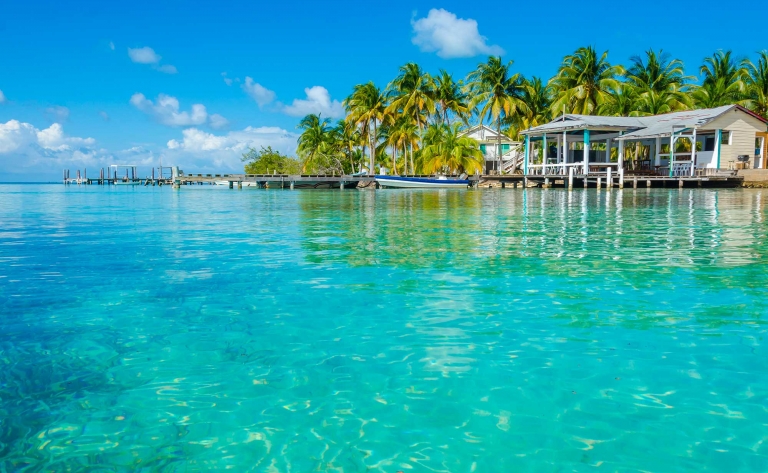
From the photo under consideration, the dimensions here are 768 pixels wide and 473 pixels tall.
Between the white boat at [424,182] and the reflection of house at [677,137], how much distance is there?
689 cm

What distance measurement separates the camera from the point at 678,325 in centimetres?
566

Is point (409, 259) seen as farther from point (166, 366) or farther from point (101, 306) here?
point (166, 366)

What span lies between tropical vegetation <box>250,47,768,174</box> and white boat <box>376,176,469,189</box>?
166 inches

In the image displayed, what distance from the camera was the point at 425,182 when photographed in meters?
49.6

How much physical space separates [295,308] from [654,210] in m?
18.1

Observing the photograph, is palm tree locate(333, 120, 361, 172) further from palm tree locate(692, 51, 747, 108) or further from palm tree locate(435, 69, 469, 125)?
palm tree locate(692, 51, 747, 108)

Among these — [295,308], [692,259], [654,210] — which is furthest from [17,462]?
[654,210]

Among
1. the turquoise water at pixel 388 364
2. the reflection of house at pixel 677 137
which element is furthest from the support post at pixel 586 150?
the turquoise water at pixel 388 364

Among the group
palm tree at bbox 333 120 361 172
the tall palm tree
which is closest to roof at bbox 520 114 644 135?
the tall palm tree

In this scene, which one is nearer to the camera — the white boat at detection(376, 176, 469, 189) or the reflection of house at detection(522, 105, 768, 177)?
the reflection of house at detection(522, 105, 768, 177)

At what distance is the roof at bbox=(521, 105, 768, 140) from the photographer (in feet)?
126

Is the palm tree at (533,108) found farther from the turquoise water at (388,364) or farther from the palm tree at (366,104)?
the turquoise water at (388,364)

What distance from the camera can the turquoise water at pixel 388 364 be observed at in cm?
332

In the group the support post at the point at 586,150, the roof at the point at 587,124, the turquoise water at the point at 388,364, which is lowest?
the turquoise water at the point at 388,364
